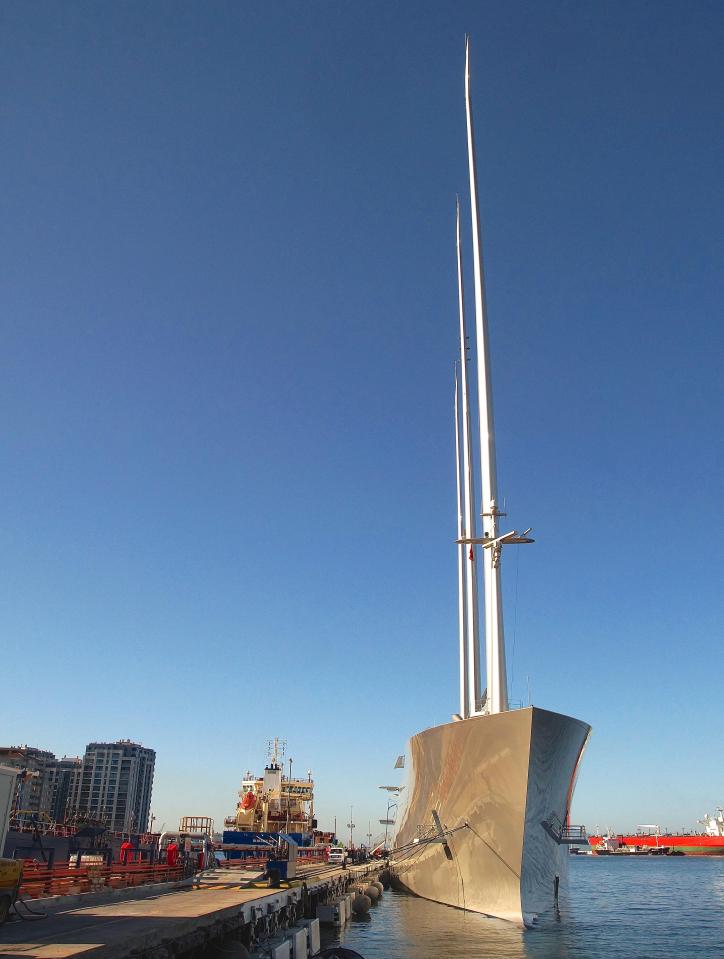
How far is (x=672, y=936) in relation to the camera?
30.9 m

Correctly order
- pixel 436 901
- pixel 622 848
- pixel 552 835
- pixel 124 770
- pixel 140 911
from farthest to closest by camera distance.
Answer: pixel 622 848 < pixel 124 770 < pixel 436 901 < pixel 552 835 < pixel 140 911

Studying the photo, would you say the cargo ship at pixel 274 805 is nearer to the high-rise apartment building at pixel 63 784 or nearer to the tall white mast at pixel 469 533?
the tall white mast at pixel 469 533

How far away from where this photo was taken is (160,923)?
15.0m

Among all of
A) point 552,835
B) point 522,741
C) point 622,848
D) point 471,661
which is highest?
point 471,661

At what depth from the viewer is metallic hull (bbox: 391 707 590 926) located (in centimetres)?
2334

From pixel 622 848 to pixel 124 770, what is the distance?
411 feet

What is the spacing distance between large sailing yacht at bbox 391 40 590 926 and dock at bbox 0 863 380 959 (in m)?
5.43

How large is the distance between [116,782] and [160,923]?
173 meters

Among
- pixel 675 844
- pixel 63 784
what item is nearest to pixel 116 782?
pixel 63 784

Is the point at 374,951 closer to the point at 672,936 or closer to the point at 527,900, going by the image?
the point at 527,900

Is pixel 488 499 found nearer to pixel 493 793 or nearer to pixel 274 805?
pixel 493 793

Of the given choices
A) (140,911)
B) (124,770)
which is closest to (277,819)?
(140,911)

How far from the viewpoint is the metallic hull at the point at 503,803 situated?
76.6 ft

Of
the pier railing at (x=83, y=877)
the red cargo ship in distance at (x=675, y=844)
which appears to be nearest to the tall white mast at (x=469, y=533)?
the pier railing at (x=83, y=877)
